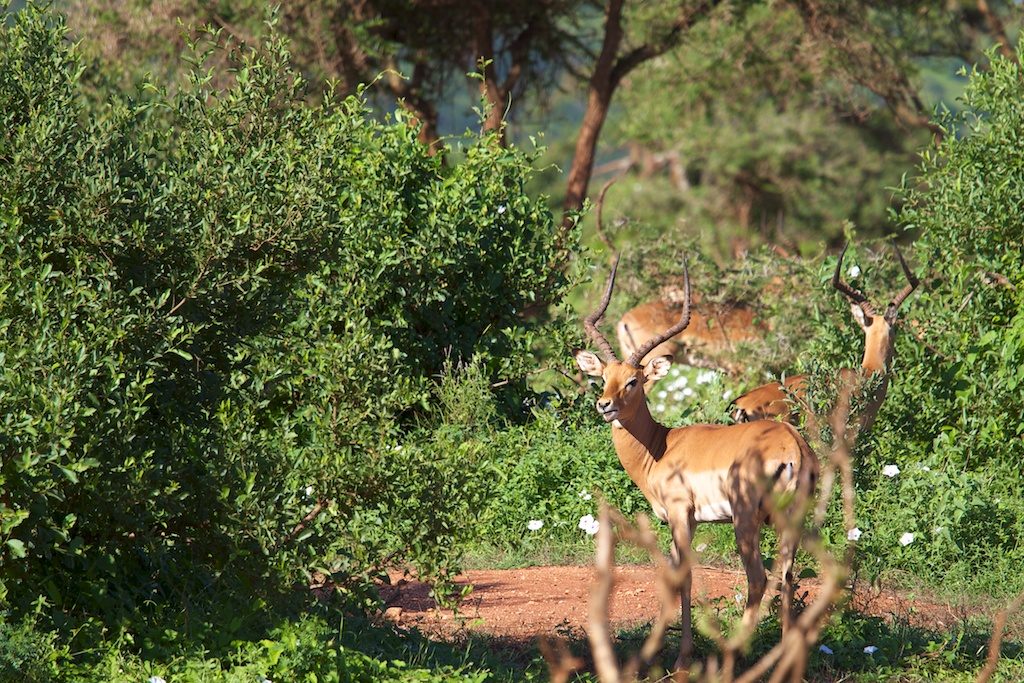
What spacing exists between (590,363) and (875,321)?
9.12 ft

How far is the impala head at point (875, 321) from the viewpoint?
8.77 m

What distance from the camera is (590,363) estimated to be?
7098mm

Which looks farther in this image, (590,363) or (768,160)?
(768,160)

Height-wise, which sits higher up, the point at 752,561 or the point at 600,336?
the point at 600,336

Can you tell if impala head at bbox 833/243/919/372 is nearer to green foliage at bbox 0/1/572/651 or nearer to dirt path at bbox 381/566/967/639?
dirt path at bbox 381/566/967/639

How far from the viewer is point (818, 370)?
8.24 meters

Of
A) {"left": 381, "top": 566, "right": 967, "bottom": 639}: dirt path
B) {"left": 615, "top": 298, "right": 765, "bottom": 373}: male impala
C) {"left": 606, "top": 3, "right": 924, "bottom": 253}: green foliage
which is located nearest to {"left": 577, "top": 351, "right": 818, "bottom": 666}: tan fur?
{"left": 381, "top": 566, "right": 967, "bottom": 639}: dirt path

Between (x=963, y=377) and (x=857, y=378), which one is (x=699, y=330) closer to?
(x=963, y=377)

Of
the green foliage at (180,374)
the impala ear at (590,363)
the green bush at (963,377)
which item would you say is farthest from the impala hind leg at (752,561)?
the green bush at (963,377)

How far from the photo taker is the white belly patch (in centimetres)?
593

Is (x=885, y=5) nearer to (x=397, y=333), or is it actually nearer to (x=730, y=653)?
(x=397, y=333)

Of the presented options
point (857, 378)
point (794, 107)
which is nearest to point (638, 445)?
point (857, 378)

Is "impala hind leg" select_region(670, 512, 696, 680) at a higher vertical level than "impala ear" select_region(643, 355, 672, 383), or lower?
lower

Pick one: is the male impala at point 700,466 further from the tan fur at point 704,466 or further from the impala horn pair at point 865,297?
the impala horn pair at point 865,297
